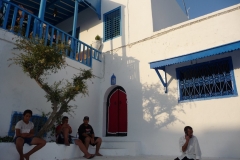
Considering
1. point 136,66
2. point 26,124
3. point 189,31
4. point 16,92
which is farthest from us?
point 136,66

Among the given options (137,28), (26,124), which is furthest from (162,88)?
(26,124)

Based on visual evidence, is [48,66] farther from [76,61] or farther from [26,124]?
[76,61]

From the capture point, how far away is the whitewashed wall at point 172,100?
195 inches

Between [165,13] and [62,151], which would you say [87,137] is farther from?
[165,13]

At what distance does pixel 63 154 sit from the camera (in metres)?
4.70

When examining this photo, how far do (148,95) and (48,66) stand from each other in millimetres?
3284

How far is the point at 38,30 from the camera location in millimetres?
5605

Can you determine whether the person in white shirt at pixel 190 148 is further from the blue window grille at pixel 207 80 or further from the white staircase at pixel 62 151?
the white staircase at pixel 62 151

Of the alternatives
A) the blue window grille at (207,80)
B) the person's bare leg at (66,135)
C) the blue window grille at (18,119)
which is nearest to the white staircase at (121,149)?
the person's bare leg at (66,135)

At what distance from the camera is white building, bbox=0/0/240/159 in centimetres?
489

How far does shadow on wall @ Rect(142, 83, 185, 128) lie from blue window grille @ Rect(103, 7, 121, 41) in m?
2.73

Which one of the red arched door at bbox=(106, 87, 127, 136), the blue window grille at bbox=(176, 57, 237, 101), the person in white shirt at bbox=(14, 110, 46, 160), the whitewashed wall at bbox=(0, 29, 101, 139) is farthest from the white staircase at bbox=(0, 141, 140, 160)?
the blue window grille at bbox=(176, 57, 237, 101)

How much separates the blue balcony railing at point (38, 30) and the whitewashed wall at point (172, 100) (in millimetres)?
1042

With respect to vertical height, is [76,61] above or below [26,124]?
above
